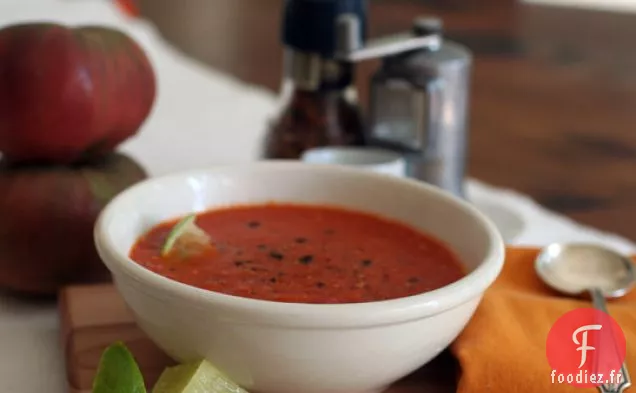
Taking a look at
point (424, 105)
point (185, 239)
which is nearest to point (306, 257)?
point (185, 239)

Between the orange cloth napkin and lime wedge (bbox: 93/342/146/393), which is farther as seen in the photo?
the orange cloth napkin

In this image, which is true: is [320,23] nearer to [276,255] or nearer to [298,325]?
[276,255]

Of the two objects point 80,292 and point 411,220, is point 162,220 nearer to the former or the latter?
point 80,292

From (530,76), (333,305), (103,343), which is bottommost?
(530,76)

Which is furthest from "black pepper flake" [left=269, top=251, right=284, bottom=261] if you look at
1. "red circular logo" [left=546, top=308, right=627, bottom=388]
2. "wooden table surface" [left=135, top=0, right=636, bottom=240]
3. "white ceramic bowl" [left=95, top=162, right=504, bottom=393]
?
"wooden table surface" [left=135, top=0, right=636, bottom=240]

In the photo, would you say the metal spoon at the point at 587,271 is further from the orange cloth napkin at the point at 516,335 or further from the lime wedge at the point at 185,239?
the lime wedge at the point at 185,239

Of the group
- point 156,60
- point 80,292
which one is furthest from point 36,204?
point 156,60

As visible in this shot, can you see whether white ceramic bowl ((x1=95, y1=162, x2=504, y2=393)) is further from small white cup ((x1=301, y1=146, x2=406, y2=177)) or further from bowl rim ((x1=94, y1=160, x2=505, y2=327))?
small white cup ((x1=301, y1=146, x2=406, y2=177))

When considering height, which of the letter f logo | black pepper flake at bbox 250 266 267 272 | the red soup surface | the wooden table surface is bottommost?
the wooden table surface
